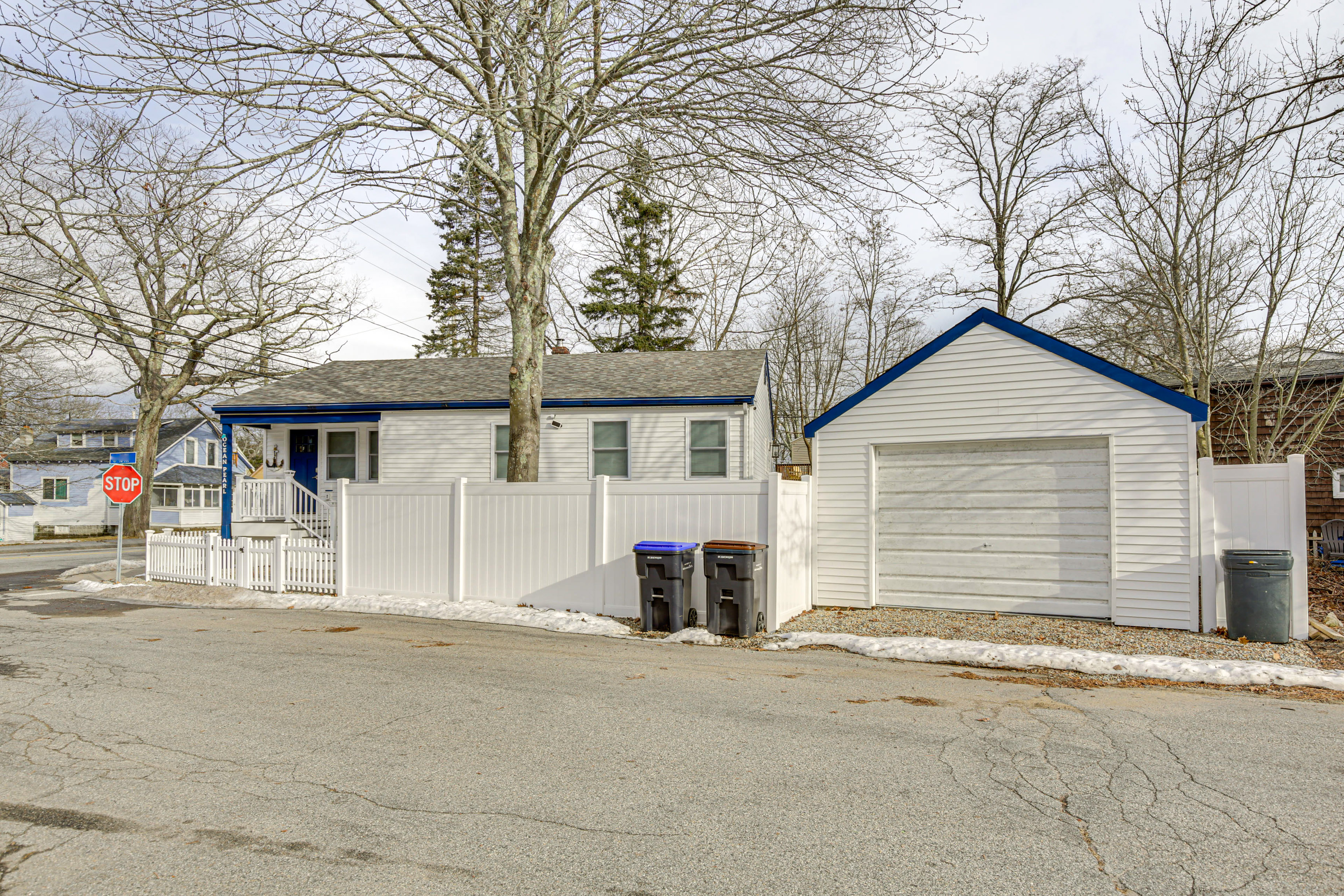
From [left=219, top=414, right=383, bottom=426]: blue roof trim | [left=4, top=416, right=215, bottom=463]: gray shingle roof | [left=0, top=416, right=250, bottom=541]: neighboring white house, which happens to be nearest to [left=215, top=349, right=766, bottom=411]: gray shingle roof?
[left=219, top=414, right=383, bottom=426]: blue roof trim

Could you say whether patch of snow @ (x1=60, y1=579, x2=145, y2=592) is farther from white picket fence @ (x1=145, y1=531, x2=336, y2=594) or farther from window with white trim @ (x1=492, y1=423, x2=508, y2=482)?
window with white trim @ (x1=492, y1=423, x2=508, y2=482)

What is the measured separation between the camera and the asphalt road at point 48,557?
55.4ft

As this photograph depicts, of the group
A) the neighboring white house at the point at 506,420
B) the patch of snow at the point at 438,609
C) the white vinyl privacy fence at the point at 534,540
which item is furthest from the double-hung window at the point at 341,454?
the patch of snow at the point at 438,609

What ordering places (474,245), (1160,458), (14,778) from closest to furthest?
(14,778) → (1160,458) → (474,245)

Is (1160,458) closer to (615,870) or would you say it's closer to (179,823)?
(615,870)

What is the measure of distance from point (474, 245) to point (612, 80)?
3258 centimetres

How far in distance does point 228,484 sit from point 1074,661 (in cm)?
1732

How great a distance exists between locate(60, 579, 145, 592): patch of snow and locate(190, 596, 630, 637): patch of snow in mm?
2925

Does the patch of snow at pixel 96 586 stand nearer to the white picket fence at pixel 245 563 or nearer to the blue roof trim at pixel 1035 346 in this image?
the white picket fence at pixel 245 563

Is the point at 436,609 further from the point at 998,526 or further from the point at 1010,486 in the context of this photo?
the point at 1010,486

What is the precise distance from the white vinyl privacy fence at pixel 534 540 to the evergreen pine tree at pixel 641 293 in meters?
21.4

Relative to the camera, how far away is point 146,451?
105 feet

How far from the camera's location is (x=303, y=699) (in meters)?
6.43

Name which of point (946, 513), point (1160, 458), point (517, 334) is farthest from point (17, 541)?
point (1160, 458)
